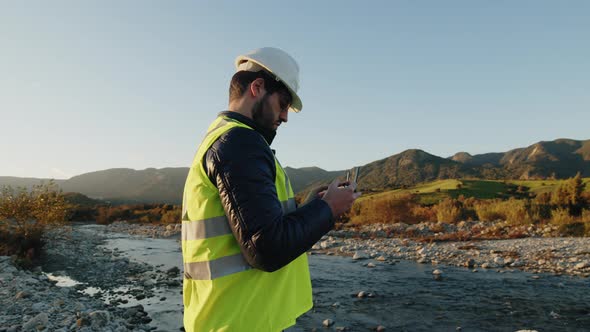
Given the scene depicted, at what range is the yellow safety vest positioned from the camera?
78.4 inches

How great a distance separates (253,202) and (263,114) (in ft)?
2.17

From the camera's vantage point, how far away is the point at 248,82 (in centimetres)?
228

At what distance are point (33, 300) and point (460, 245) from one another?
1490 cm

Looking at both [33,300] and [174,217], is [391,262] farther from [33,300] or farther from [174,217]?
[174,217]

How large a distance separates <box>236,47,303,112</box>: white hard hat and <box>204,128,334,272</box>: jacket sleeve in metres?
0.48

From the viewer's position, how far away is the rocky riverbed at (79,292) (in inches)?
277

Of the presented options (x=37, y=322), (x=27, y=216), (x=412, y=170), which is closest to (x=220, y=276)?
(x=37, y=322)

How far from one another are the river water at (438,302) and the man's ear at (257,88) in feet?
19.6

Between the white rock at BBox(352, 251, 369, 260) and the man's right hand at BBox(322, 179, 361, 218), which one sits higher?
the man's right hand at BBox(322, 179, 361, 218)

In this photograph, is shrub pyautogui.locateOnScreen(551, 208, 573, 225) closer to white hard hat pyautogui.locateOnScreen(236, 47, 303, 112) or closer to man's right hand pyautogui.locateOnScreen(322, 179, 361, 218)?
man's right hand pyautogui.locateOnScreen(322, 179, 361, 218)

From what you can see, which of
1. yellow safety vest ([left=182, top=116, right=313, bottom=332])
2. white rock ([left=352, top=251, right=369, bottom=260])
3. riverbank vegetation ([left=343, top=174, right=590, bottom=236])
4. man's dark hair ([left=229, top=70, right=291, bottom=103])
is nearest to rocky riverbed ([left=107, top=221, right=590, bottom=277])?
white rock ([left=352, top=251, right=369, bottom=260])

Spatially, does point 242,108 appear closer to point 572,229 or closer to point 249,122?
point 249,122

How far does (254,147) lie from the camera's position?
1876 mm

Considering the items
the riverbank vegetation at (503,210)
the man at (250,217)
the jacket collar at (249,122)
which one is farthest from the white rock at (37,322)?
the riverbank vegetation at (503,210)
